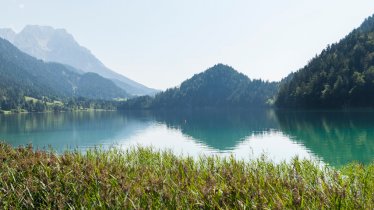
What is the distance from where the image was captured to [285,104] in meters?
190

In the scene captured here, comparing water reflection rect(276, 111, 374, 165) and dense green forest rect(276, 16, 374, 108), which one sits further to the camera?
dense green forest rect(276, 16, 374, 108)

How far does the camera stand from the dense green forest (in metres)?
141

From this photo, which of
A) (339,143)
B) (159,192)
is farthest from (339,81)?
(159,192)

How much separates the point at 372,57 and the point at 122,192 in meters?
167

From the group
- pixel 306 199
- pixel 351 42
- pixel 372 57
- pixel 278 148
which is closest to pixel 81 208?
pixel 306 199

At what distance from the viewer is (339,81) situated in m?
148

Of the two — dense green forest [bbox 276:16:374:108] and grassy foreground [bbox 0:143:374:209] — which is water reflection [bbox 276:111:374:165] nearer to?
grassy foreground [bbox 0:143:374:209]

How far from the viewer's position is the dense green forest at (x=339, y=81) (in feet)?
463

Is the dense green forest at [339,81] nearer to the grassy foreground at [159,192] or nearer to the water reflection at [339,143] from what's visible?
the water reflection at [339,143]

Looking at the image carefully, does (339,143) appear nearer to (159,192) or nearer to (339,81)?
(159,192)

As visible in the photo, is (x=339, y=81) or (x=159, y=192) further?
(x=339, y=81)

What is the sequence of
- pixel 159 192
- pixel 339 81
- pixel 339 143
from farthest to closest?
pixel 339 81 < pixel 339 143 < pixel 159 192

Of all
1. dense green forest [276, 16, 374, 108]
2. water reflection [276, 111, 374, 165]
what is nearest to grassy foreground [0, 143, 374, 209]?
water reflection [276, 111, 374, 165]

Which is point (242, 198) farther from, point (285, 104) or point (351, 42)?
point (351, 42)
